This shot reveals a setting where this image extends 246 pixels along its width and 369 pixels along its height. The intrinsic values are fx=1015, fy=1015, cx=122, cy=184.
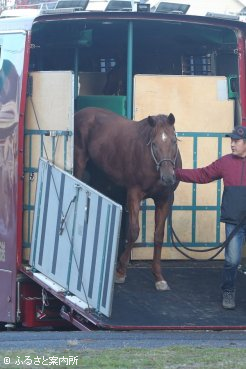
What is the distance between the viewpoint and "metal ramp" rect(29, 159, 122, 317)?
874 cm

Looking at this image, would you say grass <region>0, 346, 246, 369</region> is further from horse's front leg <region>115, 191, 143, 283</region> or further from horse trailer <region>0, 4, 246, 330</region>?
horse's front leg <region>115, 191, 143, 283</region>

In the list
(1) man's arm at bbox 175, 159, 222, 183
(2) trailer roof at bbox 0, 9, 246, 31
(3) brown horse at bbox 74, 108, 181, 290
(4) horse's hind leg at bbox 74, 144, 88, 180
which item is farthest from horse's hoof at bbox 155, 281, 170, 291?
(2) trailer roof at bbox 0, 9, 246, 31

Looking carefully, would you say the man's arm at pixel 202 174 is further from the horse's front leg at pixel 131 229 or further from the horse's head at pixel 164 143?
the horse's front leg at pixel 131 229

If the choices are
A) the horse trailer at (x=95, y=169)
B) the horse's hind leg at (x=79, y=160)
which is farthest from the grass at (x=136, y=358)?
the horse's hind leg at (x=79, y=160)

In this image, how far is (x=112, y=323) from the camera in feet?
29.2

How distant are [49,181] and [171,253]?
7.39 ft

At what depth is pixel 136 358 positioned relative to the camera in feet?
25.2

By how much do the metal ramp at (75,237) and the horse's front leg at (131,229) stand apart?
987 mm

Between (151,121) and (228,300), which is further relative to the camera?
(151,121)

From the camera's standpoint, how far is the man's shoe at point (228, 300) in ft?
31.7

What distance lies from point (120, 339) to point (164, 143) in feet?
6.96

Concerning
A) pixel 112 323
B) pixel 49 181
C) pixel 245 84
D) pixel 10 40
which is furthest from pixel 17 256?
pixel 245 84

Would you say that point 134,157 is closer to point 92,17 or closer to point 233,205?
point 233,205

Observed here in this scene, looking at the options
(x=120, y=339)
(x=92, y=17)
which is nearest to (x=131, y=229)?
(x=120, y=339)
